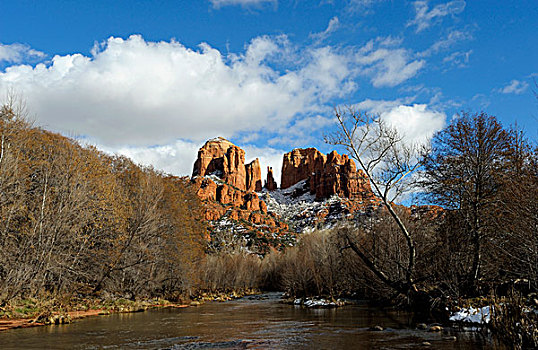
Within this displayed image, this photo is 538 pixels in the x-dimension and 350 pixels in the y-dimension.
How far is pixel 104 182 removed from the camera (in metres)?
30.0

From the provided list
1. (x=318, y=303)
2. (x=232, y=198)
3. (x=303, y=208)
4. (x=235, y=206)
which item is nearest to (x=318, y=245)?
(x=318, y=303)

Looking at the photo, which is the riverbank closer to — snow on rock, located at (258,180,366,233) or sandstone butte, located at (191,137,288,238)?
sandstone butte, located at (191,137,288,238)

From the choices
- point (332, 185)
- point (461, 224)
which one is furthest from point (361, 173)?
point (332, 185)

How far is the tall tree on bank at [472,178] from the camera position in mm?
18875

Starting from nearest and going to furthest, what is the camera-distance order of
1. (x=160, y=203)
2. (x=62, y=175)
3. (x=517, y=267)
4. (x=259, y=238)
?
(x=517, y=267) < (x=62, y=175) < (x=160, y=203) < (x=259, y=238)

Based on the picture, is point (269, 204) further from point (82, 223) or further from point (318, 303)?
point (82, 223)

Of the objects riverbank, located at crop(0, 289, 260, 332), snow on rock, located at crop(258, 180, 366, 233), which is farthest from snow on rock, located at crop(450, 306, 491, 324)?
snow on rock, located at crop(258, 180, 366, 233)

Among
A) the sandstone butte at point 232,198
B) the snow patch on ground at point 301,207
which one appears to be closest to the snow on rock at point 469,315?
the sandstone butte at point 232,198

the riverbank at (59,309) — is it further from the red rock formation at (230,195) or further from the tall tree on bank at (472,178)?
the red rock formation at (230,195)

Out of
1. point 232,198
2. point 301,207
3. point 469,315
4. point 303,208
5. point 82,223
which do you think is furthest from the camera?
point 301,207

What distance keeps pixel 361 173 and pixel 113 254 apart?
22234 millimetres

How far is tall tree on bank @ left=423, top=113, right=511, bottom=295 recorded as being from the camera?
61.9 ft

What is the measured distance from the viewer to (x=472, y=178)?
1984 cm

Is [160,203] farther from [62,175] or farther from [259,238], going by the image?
[259,238]
